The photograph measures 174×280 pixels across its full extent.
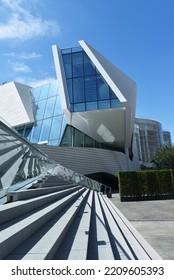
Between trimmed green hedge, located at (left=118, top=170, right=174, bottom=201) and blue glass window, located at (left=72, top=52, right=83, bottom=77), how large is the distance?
16439 millimetres

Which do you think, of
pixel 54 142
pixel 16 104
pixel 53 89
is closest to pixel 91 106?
pixel 54 142

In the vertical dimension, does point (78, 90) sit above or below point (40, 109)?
above

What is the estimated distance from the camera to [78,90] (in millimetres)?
30516

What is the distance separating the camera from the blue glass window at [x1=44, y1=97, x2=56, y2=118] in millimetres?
33875

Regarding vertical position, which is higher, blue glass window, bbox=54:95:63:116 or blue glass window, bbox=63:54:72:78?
blue glass window, bbox=63:54:72:78

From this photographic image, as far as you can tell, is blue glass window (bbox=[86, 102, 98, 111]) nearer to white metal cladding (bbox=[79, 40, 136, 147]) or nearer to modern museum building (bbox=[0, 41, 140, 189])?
modern museum building (bbox=[0, 41, 140, 189])

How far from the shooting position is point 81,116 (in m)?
29.8

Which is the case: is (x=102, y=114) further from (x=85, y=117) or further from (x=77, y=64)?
(x=77, y=64)

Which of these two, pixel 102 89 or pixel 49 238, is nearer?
pixel 49 238

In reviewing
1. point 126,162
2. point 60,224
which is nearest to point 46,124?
point 126,162

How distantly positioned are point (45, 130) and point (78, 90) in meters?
7.05

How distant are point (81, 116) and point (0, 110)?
54.2ft

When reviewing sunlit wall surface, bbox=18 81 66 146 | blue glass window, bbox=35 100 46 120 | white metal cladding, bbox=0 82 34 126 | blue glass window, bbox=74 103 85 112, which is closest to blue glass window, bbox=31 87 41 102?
sunlit wall surface, bbox=18 81 66 146
